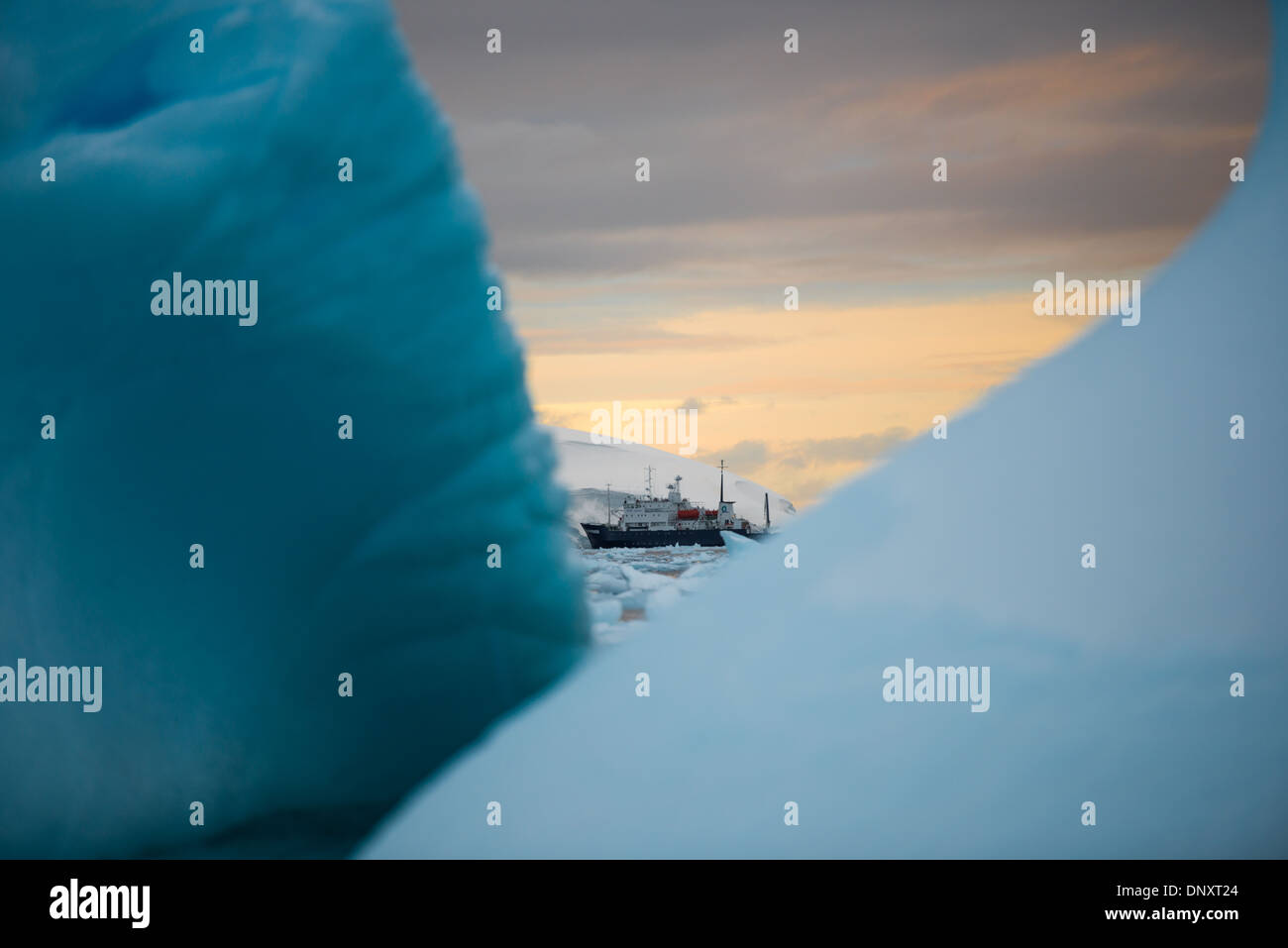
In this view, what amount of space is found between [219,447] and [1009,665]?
5.72 metres

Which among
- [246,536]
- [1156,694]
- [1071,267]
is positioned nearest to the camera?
[1156,694]

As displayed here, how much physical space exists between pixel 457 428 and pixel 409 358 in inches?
25.1

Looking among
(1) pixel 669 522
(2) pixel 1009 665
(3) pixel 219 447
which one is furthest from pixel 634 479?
(2) pixel 1009 665

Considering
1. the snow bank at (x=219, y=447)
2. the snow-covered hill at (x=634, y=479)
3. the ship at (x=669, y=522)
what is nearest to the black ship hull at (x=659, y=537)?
the ship at (x=669, y=522)

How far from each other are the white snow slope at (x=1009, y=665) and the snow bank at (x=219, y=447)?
3.46ft

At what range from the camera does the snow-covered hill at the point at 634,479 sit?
17.3 meters

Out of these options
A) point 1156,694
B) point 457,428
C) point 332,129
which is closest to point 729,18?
point 332,129

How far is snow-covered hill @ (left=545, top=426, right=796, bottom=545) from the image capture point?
56.9 ft

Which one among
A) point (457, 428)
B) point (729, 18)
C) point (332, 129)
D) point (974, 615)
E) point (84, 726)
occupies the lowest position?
point (84, 726)

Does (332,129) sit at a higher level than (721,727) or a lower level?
higher

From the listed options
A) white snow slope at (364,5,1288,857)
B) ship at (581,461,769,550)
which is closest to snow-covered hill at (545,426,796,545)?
ship at (581,461,769,550)

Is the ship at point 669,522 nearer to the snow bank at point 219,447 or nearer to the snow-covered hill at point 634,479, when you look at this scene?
the snow-covered hill at point 634,479

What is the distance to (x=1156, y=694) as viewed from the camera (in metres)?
7.89

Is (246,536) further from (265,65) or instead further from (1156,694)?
(1156,694)
